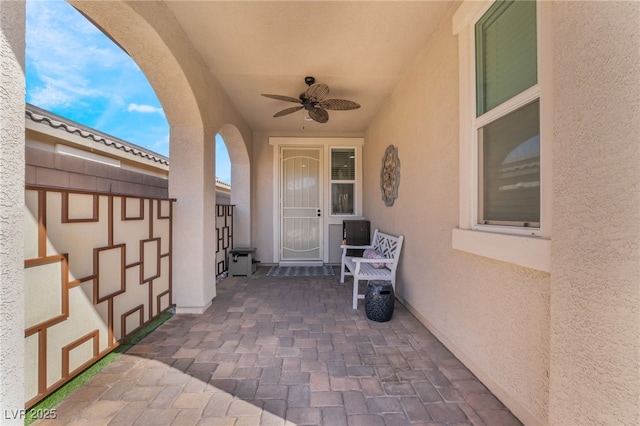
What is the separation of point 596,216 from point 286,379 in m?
1.90

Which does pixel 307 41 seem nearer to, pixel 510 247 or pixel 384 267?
pixel 510 247

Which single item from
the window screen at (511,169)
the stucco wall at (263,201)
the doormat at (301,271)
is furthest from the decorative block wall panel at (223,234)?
the window screen at (511,169)

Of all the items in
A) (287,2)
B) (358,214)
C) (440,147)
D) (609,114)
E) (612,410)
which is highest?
(287,2)

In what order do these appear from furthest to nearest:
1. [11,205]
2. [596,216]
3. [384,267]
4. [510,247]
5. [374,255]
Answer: [374,255] → [384,267] → [510,247] → [11,205] → [596,216]

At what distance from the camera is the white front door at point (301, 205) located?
5.66 m

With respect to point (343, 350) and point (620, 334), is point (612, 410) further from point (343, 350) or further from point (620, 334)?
point (343, 350)

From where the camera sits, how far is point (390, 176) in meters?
3.71

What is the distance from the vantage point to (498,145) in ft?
5.69

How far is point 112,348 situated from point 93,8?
8.35 feet

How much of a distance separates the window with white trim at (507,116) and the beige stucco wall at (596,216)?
1.10ft

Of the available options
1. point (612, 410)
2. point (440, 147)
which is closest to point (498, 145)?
point (440, 147)

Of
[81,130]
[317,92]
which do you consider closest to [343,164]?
[317,92]

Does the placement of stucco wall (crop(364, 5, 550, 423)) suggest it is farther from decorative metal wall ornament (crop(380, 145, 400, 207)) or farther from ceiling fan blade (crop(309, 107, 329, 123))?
ceiling fan blade (crop(309, 107, 329, 123))

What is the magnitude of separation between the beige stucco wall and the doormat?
381 centimetres
